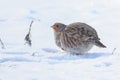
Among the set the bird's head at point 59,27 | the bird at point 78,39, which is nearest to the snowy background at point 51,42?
the bird at point 78,39

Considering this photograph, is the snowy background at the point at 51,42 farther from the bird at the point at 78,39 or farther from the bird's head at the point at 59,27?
the bird's head at the point at 59,27

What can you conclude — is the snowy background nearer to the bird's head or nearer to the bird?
the bird

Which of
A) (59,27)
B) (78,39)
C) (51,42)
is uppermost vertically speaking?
(59,27)

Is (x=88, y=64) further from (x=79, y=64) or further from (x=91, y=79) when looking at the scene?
(x=91, y=79)

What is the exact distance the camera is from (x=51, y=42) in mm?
9703

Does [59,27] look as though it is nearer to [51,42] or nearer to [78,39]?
[78,39]

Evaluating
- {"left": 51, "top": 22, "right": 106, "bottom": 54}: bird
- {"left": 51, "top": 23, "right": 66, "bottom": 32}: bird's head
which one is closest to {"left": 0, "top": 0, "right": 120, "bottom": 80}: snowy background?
{"left": 51, "top": 22, "right": 106, "bottom": 54}: bird

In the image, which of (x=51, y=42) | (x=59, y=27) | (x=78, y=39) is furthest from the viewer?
(x=51, y=42)

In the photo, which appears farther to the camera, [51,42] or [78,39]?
[51,42]

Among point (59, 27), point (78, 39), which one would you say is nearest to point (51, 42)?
point (59, 27)

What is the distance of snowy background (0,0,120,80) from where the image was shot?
6.79 m

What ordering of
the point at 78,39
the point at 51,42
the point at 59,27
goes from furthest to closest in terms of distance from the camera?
1. the point at 51,42
2. the point at 59,27
3. the point at 78,39

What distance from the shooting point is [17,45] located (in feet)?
28.0

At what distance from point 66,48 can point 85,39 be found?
0.31m
